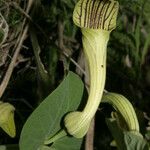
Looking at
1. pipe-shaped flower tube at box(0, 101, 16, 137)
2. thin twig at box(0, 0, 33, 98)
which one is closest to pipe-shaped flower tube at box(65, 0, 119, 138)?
pipe-shaped flower tube at box(0, 101, 16, 137)

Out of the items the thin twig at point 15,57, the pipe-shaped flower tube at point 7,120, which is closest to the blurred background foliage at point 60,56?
the thin twig at point 15,57

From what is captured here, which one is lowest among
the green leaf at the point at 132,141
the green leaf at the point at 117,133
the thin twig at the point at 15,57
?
the green leaf at the point at 117,133

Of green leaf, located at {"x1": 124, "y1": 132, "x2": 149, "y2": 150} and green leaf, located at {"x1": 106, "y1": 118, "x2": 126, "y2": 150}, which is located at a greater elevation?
green leaf, located at {"x1": 124, "y1": 132, "x2": 149, "y2": 150}

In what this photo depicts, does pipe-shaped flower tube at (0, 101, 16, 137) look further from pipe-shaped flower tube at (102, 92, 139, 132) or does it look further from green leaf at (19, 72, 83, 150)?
pipe-shaped flower tube at (102, 92, 139, 132)

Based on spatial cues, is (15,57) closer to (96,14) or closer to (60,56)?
(60,56)

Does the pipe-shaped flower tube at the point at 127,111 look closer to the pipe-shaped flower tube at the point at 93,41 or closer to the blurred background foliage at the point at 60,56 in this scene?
the pipe-shaped flower tube at the point at 93,41

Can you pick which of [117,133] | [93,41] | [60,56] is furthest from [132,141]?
[60,56]

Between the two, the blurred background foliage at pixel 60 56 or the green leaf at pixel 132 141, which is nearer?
the green leaf at pixel 132 141

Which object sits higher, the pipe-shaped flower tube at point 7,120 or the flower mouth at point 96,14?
the flower mouth at point 96,14
